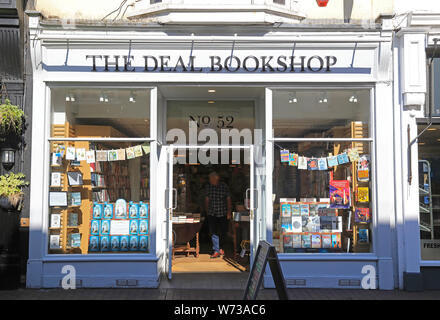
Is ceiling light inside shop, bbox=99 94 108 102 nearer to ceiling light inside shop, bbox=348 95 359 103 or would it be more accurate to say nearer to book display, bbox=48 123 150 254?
book display, bbox=48 123 150 254

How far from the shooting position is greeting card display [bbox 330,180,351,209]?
7750 millimetres

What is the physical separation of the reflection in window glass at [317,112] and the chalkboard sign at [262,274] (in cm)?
331

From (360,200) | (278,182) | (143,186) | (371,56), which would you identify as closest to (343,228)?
(360,200)

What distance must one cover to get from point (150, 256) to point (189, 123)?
2642 mm

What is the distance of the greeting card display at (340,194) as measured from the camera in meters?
7.75

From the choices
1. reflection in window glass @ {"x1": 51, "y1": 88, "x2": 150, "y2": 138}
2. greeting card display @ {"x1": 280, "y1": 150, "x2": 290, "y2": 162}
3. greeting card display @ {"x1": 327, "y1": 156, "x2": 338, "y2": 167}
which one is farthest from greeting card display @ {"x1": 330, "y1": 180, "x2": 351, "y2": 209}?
reflection in window glass @ {"x1": 51, "y1": 88, "x2": 150, "y2": 138}

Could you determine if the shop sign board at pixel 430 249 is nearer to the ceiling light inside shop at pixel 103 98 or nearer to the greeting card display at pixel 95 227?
the greeting card display at pixel 95 227

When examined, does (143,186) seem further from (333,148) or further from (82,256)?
(333,148)

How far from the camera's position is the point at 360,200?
7684 mm

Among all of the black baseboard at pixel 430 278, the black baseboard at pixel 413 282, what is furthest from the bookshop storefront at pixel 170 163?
the black baseboard at pixel 430 278

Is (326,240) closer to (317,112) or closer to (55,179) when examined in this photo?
(317,112)

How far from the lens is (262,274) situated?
4609mm

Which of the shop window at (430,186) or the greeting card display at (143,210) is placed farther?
the greeting card display at (143,210)

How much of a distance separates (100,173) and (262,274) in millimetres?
4145
